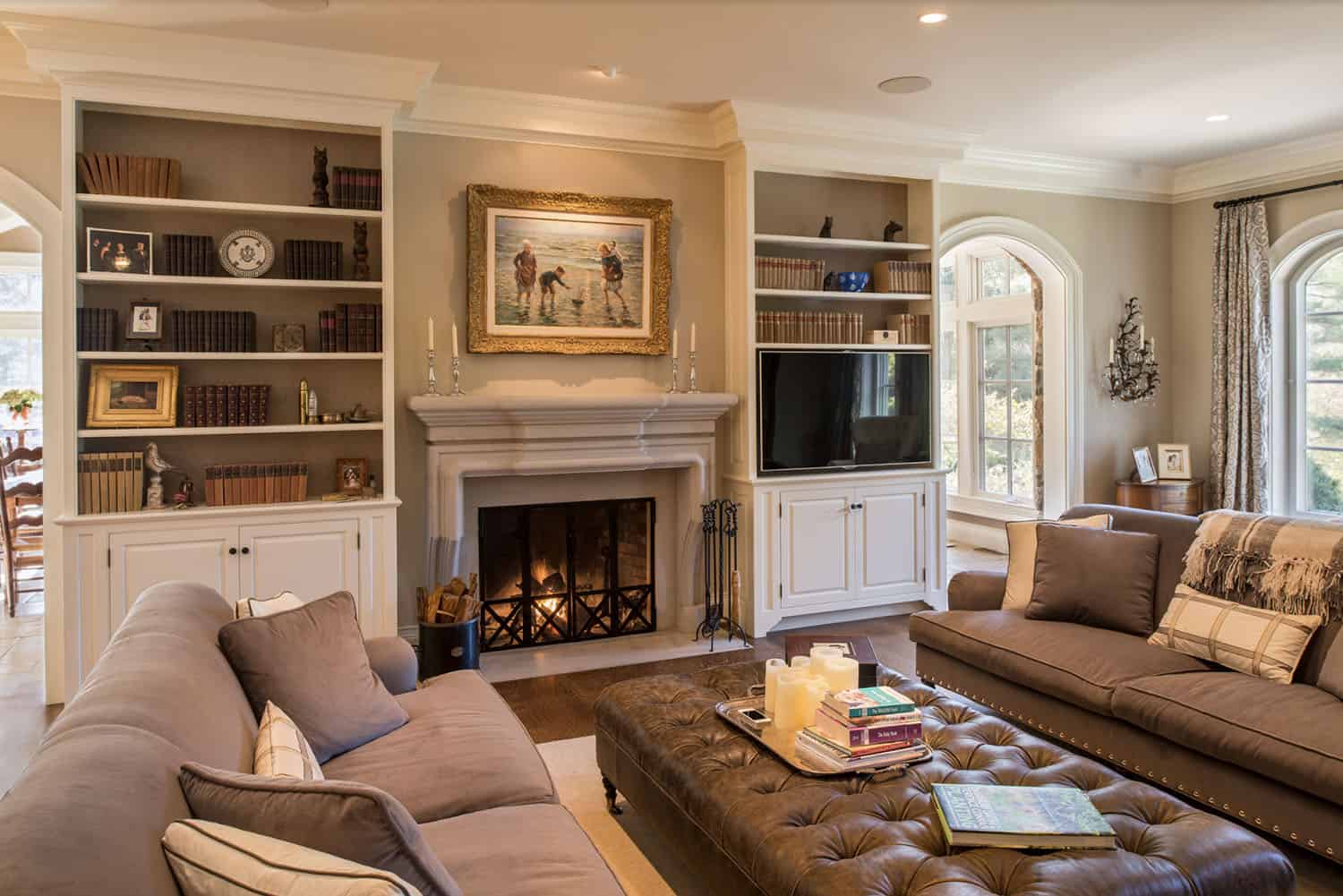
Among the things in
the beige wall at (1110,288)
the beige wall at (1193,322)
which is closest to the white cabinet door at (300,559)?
the beige wall at (1110,288)

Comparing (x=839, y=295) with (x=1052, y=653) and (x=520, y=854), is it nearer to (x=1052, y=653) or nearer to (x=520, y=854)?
(x=1052, y=653)

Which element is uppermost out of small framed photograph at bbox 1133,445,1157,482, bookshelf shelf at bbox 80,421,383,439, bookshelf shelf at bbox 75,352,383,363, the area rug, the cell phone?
bookshelf shelf at bbox 75,352,383,363

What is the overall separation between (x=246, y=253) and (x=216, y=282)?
0.25 metres

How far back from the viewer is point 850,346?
512cm

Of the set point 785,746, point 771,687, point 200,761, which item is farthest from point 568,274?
point 200,761

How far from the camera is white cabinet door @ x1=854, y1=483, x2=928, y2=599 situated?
5.19 meters

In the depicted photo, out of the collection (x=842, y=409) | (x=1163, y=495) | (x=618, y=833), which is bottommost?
(x=618, y=833)

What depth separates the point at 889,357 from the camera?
5.24m

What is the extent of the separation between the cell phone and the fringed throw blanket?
5.84 ft

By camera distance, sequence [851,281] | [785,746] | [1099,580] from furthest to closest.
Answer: [851,281] < [1099,580] < [785,746]

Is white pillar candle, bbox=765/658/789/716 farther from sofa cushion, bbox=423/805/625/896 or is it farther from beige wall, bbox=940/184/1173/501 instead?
beige wall, bbox=940/184/1173/501

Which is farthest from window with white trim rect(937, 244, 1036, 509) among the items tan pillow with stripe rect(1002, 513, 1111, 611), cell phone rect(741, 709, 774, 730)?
cell phone rect(741, 709, 774, 730)

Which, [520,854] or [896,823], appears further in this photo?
[896,823]

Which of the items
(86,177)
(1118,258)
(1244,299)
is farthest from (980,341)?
(86,177)
